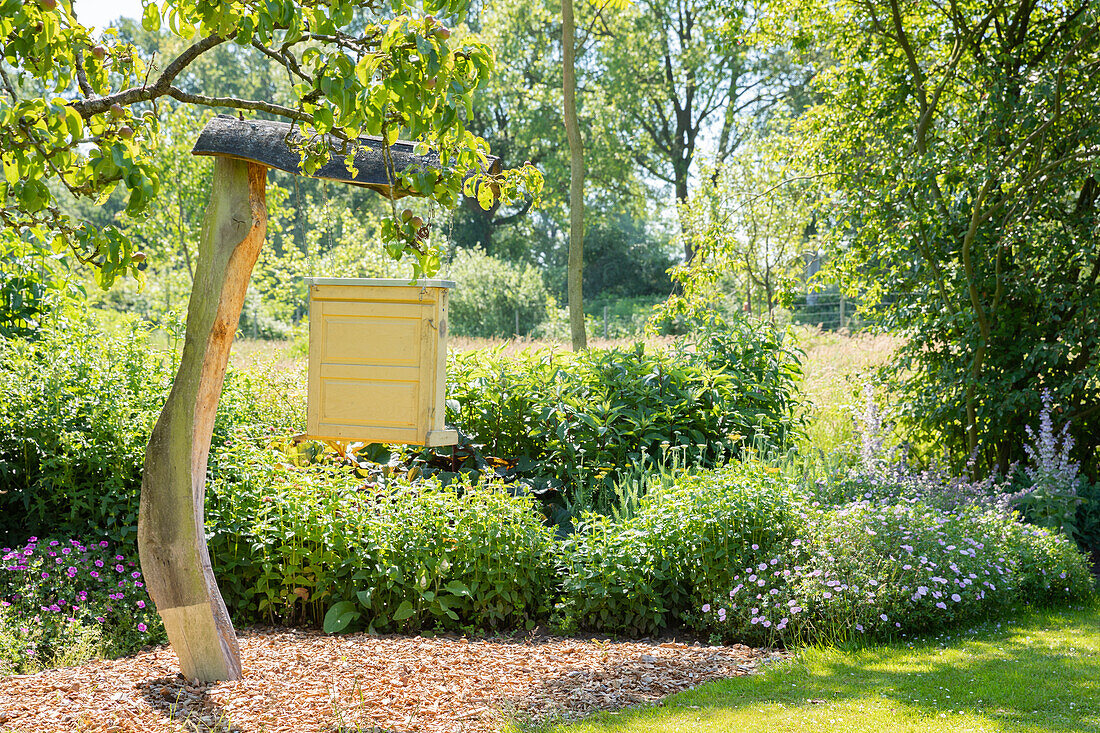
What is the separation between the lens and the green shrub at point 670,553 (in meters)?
4.36

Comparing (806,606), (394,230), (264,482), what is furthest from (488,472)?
(394,230)

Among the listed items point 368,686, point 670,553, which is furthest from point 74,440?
point 670,553

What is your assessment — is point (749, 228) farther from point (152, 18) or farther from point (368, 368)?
point (152, 18)

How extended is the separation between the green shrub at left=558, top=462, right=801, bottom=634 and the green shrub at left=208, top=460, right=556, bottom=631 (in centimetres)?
24

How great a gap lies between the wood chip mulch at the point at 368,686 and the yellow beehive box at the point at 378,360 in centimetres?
102

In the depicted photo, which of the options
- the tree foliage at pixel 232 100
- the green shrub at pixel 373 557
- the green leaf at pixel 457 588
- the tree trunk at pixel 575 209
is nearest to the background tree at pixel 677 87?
the tree trunk at pixel 575 209

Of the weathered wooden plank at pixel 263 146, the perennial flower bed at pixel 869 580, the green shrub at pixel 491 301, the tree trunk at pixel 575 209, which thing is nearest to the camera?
the weathered wooden plank at pixel 263 146

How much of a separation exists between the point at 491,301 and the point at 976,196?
17.0m

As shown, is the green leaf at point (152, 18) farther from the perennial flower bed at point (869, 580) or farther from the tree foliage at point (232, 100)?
the perennial flower bed at point (869, 580)

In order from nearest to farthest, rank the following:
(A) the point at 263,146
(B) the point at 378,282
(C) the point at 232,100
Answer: (C) the point at 232,100, (A) the point at 263,146, (B) the point at 378,282

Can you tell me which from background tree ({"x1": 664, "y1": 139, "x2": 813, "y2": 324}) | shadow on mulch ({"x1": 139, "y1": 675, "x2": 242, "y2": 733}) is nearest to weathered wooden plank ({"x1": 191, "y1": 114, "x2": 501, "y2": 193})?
shadow on mulch ({"x1": 139, "y1": 675, "x2": 242, "y2": 733})

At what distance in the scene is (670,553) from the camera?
4.44 metres

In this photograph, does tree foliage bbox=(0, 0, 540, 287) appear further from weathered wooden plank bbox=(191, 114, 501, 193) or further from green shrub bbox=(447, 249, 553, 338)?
green shrub bbox=(447, 249, 553, 338)

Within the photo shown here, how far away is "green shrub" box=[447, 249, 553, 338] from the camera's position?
2277 centimetres
